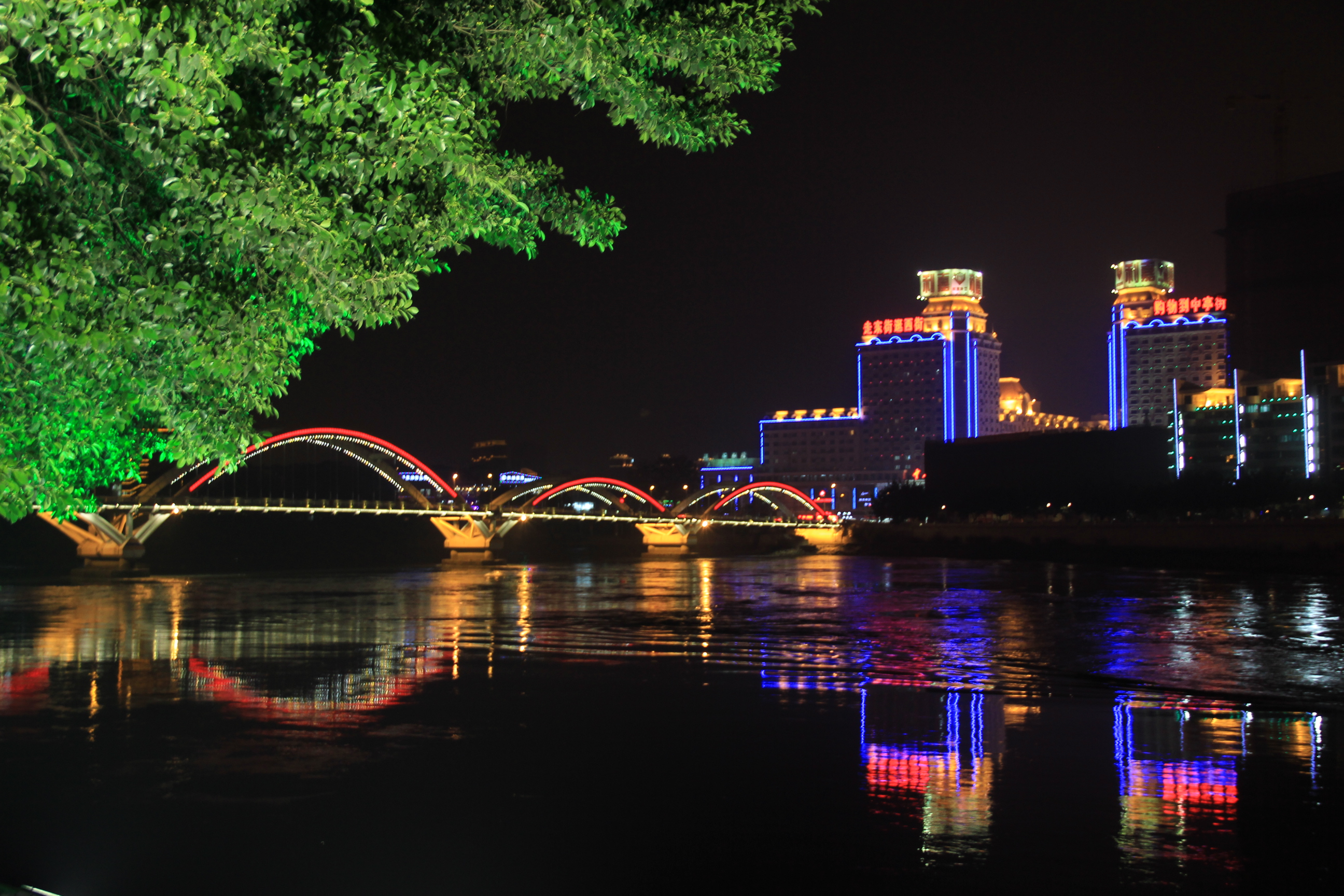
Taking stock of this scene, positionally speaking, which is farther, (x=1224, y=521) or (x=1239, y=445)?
(x=1239, y=445)

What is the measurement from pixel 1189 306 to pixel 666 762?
197m

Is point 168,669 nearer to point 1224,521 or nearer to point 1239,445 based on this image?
point 1224,521

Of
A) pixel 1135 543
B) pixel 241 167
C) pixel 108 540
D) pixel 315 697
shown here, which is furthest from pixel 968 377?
pixel 241 167

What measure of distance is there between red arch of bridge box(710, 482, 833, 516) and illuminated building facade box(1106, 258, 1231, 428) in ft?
237

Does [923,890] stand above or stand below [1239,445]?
below

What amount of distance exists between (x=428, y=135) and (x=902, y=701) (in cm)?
1112

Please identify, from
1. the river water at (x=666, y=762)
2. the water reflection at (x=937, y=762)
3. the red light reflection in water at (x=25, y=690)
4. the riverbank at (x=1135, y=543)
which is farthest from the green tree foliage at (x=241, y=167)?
the riverbank at (x=1135, y=543)

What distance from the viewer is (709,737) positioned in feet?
39.9

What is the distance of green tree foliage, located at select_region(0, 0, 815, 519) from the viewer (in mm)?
5363

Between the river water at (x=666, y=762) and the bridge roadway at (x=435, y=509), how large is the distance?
2356cm

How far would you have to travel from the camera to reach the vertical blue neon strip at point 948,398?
195m

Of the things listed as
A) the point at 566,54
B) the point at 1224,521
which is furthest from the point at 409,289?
the point at 1224,521

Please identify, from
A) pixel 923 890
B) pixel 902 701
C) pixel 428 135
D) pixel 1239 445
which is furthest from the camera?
pixel 1239 445

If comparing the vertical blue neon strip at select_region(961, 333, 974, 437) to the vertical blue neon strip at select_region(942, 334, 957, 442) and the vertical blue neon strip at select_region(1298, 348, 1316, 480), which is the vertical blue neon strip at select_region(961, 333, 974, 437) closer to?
the vertical blue neon strip at select_region(942, 334, 957, 442)
